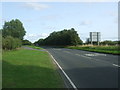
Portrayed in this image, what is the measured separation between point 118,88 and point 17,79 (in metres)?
4.48

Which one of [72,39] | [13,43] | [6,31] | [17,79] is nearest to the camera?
[17,79]

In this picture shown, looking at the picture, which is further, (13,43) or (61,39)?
(61,39)

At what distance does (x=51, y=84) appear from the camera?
33.6 feet

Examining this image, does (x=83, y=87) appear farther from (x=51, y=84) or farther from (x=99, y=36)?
(x=99, y=36)

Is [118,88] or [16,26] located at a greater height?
[16,26]

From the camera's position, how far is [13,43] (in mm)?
46406

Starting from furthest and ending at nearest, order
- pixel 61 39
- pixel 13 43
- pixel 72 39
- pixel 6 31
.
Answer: pixel 61 39, pixel 72 39, pixel 6 31, pixel 13 43

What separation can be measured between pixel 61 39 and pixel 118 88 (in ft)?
380

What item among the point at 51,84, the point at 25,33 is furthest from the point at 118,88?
the point at 25,33

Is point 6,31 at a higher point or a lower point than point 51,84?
higher

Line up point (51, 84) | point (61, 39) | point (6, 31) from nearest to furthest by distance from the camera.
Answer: point (51, 84) < point (6, 31) < point (61, 39)

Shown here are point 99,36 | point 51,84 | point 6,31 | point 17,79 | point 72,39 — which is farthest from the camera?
point 72,39

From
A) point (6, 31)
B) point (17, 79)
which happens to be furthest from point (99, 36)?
point (17, 79)

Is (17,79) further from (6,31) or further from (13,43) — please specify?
(6,31)
